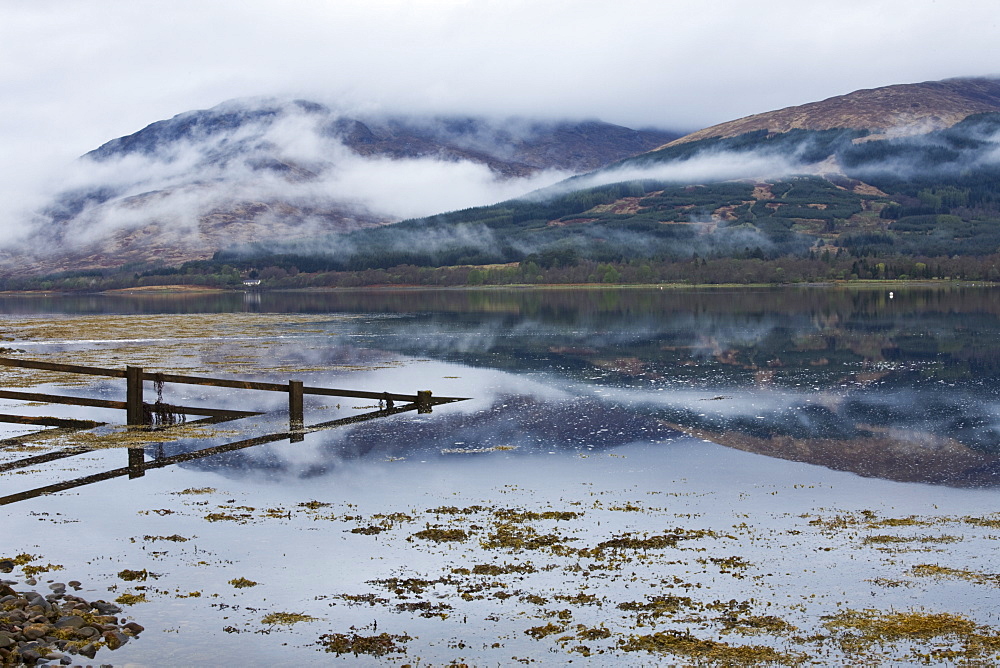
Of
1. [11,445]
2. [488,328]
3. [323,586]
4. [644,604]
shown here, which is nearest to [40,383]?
[11,445]

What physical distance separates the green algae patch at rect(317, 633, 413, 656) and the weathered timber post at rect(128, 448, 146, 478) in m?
13.4

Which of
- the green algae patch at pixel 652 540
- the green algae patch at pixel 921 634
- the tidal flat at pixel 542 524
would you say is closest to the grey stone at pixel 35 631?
the tidal flat at pixel 542 524

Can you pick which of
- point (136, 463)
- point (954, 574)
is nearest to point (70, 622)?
point (954, 574)

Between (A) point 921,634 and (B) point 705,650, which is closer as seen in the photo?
(B) point 705,650

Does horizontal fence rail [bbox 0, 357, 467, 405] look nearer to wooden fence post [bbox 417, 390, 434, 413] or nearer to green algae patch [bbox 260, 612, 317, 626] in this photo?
wooden fence post [bbox 417, 390, 434, 413]

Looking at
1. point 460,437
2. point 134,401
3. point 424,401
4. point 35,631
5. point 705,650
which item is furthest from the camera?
point 424,401

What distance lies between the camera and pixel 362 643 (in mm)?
14367

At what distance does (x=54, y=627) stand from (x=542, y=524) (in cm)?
958

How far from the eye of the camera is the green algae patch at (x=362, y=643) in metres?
14.1

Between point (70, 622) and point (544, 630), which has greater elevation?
point (70, 622)

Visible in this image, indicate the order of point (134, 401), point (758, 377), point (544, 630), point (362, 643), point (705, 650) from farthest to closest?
A: point (758, 377)
point (134, 401)
point (544, 630)
point (362, 643)
point (705, 650)

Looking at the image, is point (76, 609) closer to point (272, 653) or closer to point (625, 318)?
point (272, 653)

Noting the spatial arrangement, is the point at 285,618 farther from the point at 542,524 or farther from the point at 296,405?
the point at 296,405

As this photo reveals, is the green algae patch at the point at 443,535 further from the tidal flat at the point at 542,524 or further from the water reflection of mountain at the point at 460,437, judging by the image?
the water reflection of mountain at the point at 460,437
